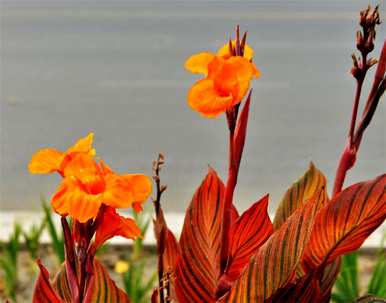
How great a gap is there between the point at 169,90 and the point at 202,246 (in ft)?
16.7

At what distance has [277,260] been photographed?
0.85 meters

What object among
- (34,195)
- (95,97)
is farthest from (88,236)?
(95,97)

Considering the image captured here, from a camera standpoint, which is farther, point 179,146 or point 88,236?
point 179,146

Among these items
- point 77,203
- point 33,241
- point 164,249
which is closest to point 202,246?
point 164,249

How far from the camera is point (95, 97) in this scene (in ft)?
19.1

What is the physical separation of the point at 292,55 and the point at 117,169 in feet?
8.89

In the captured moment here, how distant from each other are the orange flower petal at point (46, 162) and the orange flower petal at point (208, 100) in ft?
0.48

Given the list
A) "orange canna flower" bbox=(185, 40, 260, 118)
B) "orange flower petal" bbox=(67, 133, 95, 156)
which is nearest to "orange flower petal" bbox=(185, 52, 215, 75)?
"orange canna flower" bbox=(185, 40, 260, 118)

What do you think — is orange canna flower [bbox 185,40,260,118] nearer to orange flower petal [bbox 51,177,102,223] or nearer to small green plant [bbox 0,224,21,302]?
orange flower petal [bbox 51,177,102,223]

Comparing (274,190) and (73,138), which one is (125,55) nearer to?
(73,138)

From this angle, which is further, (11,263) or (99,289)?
(11,263)

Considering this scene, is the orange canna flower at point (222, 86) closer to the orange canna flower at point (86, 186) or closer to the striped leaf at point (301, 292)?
the orange canna flower at point (86, 186)

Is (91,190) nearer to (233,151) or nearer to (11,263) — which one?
(233,151)

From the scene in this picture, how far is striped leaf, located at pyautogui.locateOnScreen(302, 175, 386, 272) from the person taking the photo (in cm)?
90
